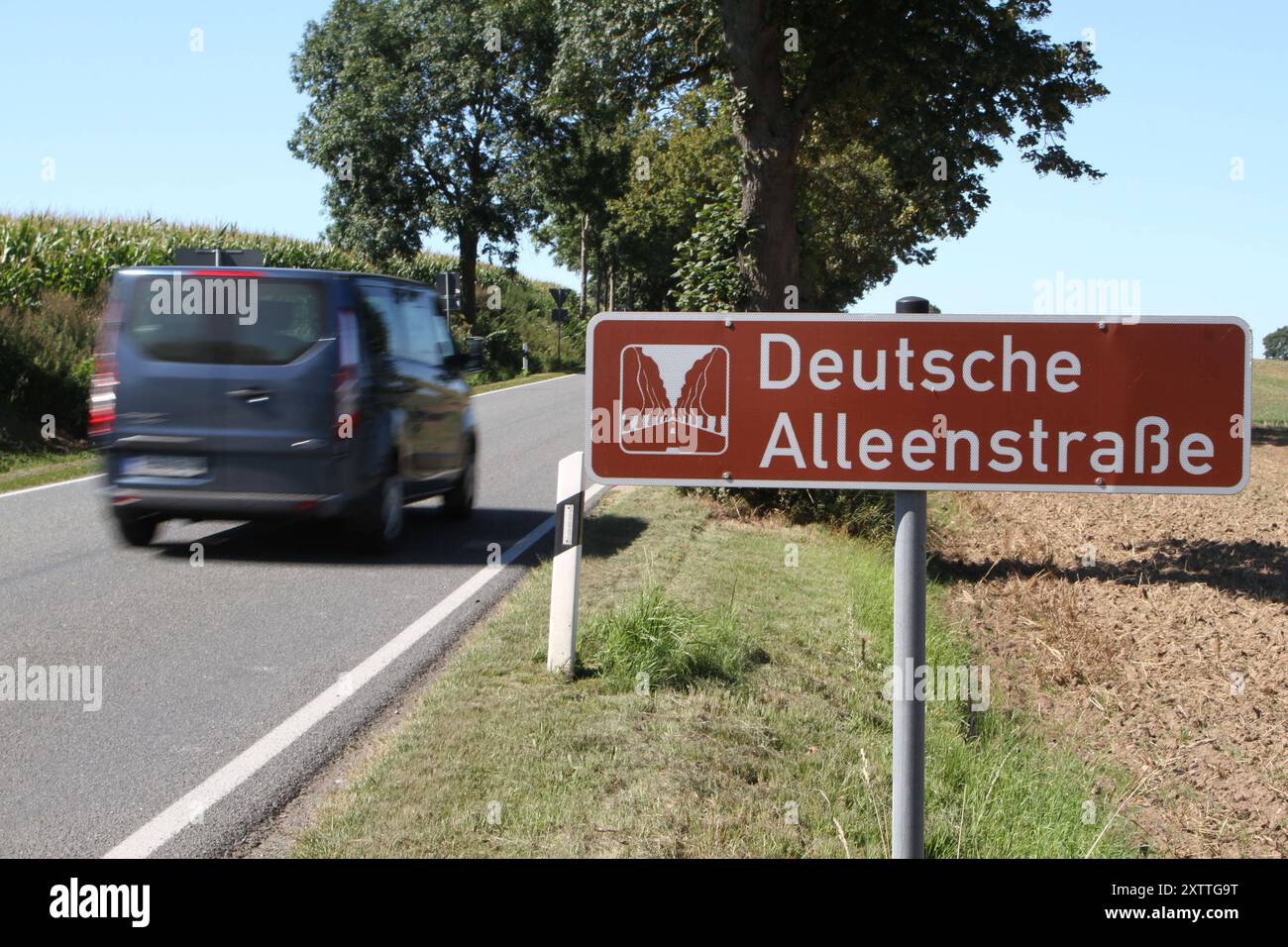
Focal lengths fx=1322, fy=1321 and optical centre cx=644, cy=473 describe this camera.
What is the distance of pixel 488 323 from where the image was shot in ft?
166

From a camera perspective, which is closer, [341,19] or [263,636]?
[263,636]

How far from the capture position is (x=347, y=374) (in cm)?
963

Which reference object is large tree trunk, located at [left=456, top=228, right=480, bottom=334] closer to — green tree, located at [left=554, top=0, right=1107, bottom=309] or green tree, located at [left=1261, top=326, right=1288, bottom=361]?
green tree, located at [left=554, top=0, right=1107, bottom=309]

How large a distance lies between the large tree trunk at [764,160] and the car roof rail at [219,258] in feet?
19.0

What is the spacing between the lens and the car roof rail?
10.5 metres

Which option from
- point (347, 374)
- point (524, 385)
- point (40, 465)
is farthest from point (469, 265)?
point (347, 374)

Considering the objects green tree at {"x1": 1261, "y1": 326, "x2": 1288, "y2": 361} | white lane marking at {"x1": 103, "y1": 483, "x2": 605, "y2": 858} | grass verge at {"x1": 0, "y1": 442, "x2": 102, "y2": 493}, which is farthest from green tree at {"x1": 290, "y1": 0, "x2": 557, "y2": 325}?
green tree at {"x1": 1261, "y1": 326, "x2": 1288, "y2": 361}

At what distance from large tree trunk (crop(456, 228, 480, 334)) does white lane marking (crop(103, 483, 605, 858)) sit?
39.7 meters

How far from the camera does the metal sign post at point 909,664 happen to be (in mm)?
3150

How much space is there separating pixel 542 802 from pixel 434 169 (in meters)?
45.3

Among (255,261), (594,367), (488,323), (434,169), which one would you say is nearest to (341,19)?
(434,169)

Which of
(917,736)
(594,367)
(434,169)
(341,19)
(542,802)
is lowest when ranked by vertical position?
(542,802)
